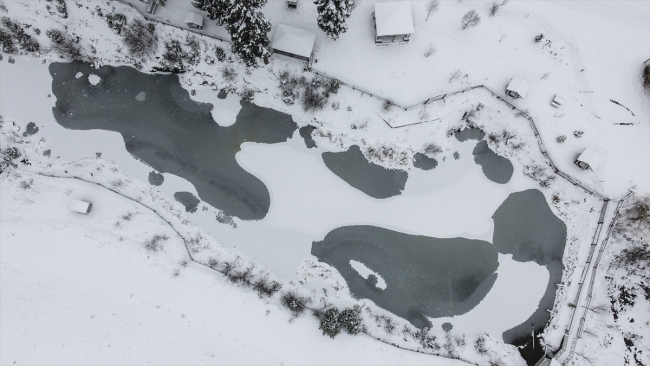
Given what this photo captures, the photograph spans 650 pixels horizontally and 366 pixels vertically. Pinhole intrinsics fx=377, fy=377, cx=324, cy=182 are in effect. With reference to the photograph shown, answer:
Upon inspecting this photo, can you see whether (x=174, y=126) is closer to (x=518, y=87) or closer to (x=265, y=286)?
(x=265, y=286)

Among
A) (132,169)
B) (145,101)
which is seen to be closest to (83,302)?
(132,169)

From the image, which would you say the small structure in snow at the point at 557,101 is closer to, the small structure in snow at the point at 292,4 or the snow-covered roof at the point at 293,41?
the snow-covered roof at the point at 293,41

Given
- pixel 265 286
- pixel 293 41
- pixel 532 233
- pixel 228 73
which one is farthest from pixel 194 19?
pixel 532 233

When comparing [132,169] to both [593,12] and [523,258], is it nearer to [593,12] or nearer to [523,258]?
[523,258]

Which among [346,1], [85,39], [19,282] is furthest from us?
[85,39]

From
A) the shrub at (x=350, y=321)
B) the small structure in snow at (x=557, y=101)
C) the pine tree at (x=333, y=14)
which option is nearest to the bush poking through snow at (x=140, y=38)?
the pine tree at (x=333, y=14)

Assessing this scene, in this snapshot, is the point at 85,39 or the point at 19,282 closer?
the point at 19,282
